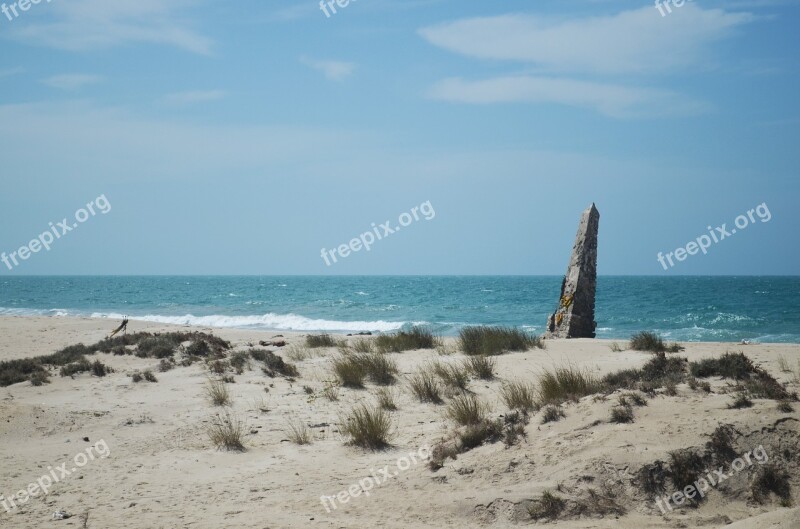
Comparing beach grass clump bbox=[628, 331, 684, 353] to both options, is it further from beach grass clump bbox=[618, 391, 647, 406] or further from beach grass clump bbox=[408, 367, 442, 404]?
beach grass clump bbox=[618, 391, 647, 406]

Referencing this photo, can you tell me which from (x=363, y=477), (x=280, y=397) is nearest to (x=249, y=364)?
(x=280, y=397)

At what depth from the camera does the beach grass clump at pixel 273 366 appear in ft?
40.3

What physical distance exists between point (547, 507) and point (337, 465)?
8.08ft

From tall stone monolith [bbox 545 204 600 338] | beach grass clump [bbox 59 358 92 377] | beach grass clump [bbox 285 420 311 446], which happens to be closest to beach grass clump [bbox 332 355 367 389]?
beach grass clump [bbox 285 420 311 446]

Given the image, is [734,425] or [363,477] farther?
[363,477]

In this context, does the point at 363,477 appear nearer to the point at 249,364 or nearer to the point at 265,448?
the point at 265,448

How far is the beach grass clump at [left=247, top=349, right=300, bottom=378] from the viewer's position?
484 inches

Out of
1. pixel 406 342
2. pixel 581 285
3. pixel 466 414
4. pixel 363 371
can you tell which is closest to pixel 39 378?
pixel 363 371

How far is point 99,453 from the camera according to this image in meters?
7.72

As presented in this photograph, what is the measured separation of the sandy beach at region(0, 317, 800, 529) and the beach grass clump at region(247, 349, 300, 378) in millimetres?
2343

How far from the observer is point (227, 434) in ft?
25.6

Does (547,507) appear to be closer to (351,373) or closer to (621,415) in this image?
(621,415)

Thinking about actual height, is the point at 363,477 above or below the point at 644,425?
below

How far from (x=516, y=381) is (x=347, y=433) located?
139 inches
